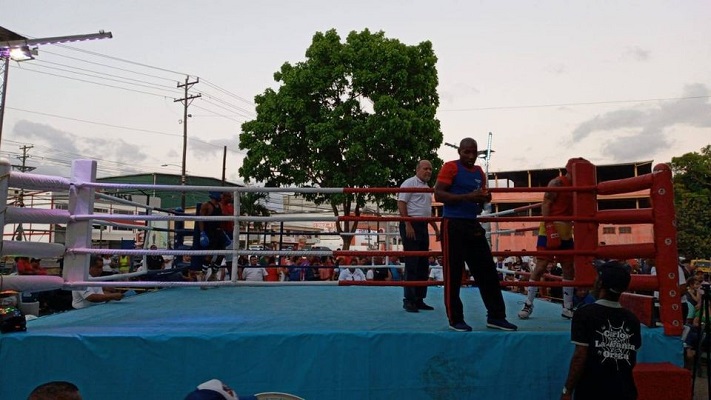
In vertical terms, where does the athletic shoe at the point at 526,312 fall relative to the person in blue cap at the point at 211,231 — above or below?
below

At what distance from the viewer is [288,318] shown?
4613 millimetres

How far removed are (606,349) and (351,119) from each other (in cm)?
1816

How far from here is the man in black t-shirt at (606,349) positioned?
11.0 ft

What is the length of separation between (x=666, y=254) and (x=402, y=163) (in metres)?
17.2

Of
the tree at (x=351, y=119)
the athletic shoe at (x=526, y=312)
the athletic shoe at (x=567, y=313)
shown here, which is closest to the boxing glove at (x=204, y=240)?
the athletic shoe at (x=526, y=312)

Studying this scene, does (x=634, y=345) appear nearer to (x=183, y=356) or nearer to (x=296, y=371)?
(x=296, y=371)

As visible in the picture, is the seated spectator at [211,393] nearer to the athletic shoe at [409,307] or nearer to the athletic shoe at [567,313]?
the athletic shoe at [409,307]

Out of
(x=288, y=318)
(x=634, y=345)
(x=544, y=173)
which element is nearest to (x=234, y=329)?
(x=288, y=318)

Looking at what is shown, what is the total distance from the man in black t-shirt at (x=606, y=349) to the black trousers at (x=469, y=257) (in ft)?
3.12

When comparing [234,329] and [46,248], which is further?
[46,248]

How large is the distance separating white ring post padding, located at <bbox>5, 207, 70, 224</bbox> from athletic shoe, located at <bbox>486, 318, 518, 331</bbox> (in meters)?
3.86

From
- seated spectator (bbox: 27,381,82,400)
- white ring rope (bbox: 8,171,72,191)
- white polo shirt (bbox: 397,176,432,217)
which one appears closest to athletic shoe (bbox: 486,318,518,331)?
white polo shirt (bbox: 397,176,432,217)

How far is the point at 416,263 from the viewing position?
18.5ft

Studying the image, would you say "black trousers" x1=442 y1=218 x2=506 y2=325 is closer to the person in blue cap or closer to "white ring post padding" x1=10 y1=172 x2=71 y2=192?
"white ring post padding" x1=10 y1=172 x2=71 y2=192
